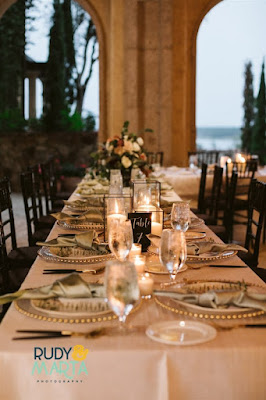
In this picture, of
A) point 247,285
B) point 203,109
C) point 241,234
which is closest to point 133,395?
point 247,285

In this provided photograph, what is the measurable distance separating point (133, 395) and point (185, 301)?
1.14 feet

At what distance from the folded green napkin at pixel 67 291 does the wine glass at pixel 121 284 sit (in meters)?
0.24

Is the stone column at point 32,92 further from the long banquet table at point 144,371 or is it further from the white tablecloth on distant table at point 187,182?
the long banquet table at point 144,371

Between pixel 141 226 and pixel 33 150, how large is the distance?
36.2 ft

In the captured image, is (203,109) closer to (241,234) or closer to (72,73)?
(72,73)

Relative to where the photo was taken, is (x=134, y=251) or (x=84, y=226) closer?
(x=134, y=251)

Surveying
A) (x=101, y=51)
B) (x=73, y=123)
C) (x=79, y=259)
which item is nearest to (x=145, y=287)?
(x=79, y=259)

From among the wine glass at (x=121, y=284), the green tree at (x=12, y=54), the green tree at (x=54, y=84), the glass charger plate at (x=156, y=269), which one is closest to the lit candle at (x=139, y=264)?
the glass charger plate at (x=156, y=269)

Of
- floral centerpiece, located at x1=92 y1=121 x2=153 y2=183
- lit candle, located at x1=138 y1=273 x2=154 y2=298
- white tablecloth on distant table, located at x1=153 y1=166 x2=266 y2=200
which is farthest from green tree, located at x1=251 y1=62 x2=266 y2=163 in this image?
lit candle, located at x1=138 y1=273 x2=154 y2=298

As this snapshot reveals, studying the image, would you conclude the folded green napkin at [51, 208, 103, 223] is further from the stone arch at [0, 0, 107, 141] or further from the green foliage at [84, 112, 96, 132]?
the green foliage at [84, 112, 96, 132]

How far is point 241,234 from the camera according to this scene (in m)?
7.62

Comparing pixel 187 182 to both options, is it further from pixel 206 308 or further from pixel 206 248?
pixel 206 308

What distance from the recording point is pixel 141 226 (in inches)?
109

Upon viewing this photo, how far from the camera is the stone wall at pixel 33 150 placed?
44.1 ft
